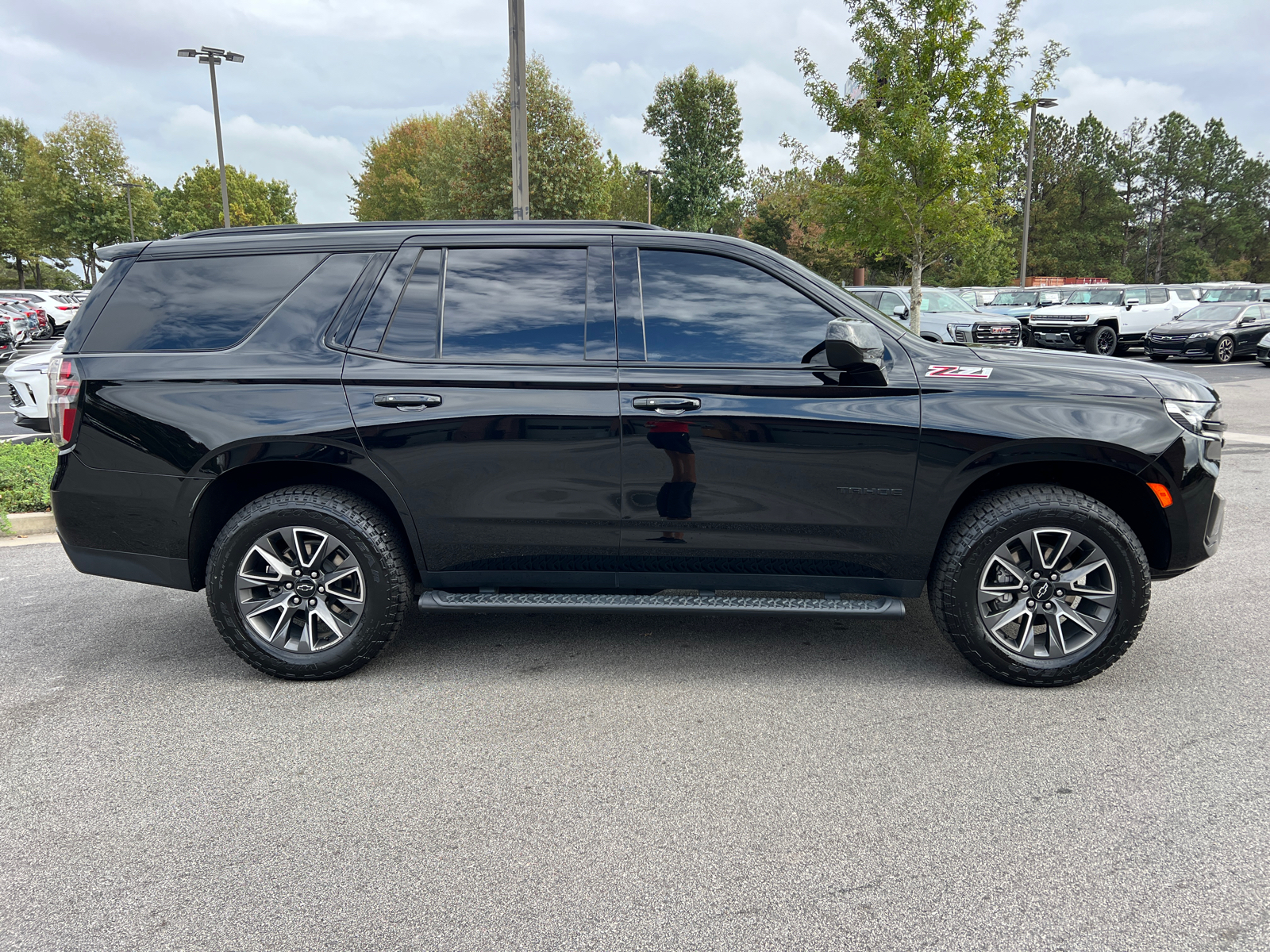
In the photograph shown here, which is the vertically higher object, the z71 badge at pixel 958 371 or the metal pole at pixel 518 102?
the metal pole at pixel 518 102

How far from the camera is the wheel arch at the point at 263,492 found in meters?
3.78

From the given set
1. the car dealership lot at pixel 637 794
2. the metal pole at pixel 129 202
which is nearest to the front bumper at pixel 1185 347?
the car dealership lot at pixel 637 794

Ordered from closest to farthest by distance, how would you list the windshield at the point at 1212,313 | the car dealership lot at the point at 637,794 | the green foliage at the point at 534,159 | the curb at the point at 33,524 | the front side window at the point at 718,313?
the car dealership lot at the point at 637,794 → the front side window at the point at 718,313 → the curb at the point at 33,524 → the windshield at the point at 1212,313 → the green foliage at the point at 534,159

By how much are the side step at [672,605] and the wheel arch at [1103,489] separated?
533 mm

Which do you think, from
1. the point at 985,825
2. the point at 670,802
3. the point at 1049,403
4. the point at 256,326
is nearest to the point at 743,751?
the point at 670,802

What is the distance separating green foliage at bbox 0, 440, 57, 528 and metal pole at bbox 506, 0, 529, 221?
6.53m

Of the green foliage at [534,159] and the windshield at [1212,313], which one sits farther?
the green foliage at [534,159]

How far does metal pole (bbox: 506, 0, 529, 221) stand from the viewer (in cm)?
1152

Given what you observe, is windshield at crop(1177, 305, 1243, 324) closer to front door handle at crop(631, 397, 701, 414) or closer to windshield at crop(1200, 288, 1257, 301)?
windshield at crop(1200, 288, 1257, 301)

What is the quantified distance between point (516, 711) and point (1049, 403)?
2515 millimetres

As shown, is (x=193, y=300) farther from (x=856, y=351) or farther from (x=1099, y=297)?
(x=1099, y=297)

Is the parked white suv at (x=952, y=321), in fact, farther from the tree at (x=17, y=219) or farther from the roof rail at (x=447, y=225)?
the tree at (x=17, y=219)

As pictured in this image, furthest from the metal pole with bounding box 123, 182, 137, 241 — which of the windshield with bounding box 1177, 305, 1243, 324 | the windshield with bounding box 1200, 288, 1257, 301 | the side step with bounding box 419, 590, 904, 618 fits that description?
the side step with bounding box 419, 590, 904, 618

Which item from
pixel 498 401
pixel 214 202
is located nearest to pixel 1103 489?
pixel 498 401
